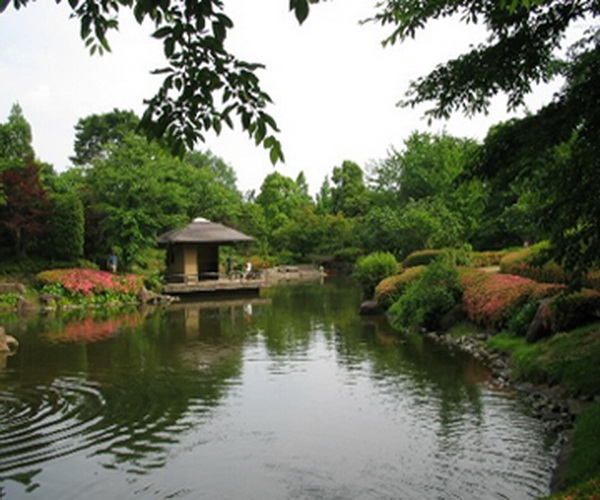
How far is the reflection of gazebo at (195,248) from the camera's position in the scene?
31.7m

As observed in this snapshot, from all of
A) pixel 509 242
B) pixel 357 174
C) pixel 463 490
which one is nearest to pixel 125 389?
pixel 463 490

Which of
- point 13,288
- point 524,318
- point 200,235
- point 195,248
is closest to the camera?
point 524,318

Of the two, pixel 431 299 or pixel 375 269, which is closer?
pixel 431 299

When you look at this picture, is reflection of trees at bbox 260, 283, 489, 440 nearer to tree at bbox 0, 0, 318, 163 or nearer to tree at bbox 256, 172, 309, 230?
tree at bbox 0, 0, 318, 163

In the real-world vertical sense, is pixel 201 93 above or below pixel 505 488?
above

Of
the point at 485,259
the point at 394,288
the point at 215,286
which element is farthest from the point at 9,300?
the point at 485,259

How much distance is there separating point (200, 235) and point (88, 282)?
278 inches

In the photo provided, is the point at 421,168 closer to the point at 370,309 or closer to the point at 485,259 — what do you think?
the point at 485,259

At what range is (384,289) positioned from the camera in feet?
73.0

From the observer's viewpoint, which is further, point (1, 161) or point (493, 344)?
point (1, 161)

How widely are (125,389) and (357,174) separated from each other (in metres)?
52.3

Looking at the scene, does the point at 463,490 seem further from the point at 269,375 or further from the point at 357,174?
the point at 357,174

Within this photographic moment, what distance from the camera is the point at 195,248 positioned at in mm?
33031

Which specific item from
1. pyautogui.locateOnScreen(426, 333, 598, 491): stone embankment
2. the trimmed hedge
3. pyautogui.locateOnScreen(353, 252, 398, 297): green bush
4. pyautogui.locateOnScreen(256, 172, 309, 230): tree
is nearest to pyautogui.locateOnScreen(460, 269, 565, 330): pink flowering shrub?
A: the trimmed hedge
